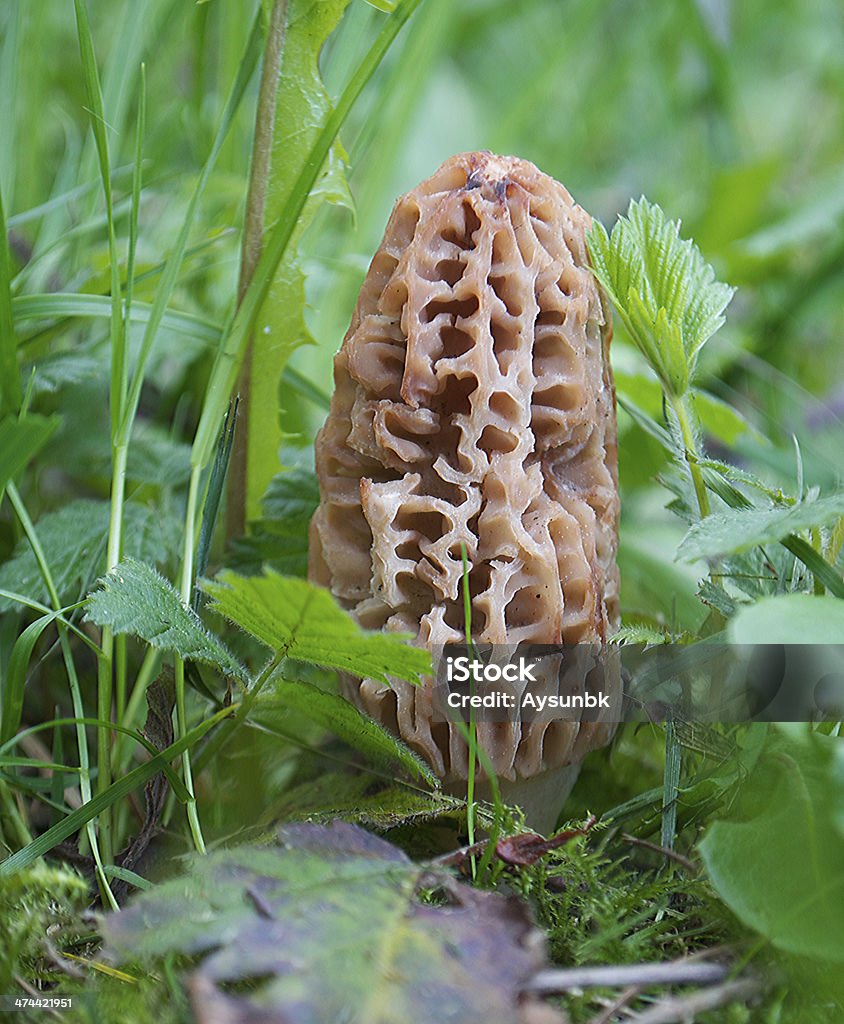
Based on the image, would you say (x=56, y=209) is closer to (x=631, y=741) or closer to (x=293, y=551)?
(x=293, y=551)

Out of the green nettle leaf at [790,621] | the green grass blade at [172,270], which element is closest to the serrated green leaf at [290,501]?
the green grass blade at [172,270]

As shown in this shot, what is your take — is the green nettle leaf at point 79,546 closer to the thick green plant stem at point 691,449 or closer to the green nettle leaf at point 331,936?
the green nettle leaf at point 331,936

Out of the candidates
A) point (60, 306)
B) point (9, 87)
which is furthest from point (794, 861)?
point (9, 87)

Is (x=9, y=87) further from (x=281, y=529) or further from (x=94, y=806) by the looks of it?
(x=94, y=806)

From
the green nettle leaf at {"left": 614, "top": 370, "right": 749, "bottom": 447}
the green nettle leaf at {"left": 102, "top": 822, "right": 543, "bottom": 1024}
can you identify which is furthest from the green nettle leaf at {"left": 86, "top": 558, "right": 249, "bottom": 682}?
the green nettle leaf at {"left": 614, "top": 370, "right": 749, "bottom": 447}

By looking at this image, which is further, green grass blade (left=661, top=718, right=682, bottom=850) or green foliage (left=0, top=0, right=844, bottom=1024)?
green grass blade (left=661, top=718, right=682, bottom=850)

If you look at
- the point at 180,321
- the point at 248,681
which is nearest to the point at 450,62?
the point at 180,321

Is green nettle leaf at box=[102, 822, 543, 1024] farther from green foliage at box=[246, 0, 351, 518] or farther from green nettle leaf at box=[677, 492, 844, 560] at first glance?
green foliage at box=[246, 0, 351, 518]
